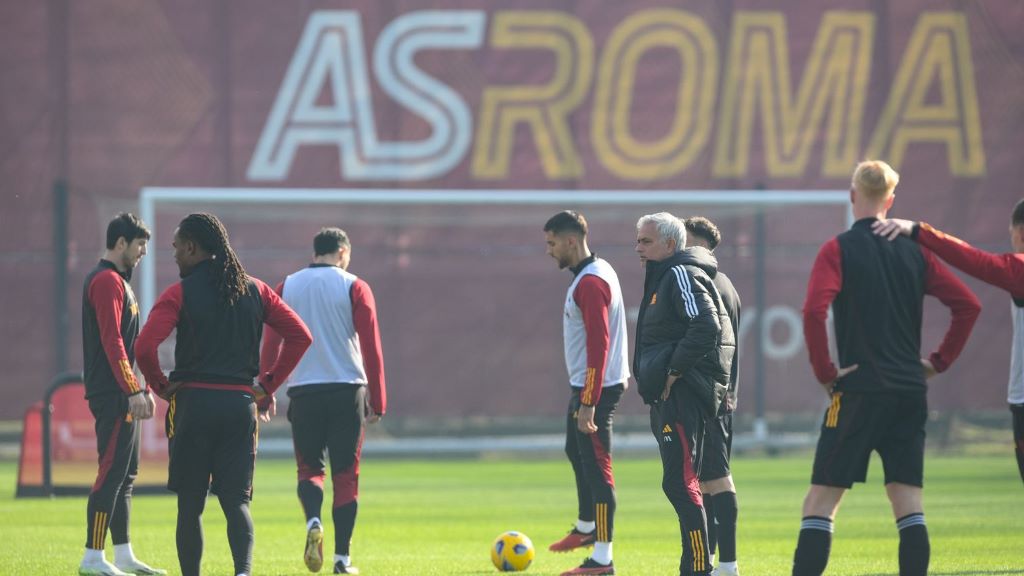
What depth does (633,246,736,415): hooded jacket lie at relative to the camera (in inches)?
278

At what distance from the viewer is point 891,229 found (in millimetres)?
A: 6055

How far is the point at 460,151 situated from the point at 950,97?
28.0ft

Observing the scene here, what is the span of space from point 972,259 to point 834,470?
1.09 metres

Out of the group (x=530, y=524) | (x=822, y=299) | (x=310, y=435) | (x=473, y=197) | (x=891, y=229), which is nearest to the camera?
(x=822, y=299)

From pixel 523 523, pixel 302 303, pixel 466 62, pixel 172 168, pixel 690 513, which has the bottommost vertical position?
pixel 523 523

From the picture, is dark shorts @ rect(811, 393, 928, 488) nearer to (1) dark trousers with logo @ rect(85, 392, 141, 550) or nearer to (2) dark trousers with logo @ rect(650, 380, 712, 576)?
(2) dark trousers with logo @ rect(650, 380, 712, 576)

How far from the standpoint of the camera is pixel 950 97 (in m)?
24.7

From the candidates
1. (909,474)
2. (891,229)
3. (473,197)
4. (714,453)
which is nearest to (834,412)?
(909,474)

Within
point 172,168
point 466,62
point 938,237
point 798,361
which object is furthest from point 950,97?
point 938,237

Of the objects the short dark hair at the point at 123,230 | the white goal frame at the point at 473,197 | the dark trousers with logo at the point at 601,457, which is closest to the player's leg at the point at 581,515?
the dark trousers with logo at the point at 601,457

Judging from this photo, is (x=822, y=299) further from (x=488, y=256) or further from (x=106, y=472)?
(x=488, y=256)

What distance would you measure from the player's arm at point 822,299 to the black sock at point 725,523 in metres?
1.91

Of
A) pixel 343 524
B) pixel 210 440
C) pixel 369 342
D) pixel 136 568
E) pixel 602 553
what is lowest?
pixel 136 568

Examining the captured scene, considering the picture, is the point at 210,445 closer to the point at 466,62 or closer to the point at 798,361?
the point at 798,361
